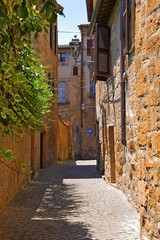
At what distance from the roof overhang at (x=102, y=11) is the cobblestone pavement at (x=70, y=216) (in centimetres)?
463

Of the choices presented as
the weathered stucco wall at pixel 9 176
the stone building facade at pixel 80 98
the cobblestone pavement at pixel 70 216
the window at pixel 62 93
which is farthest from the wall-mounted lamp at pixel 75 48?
the cobblestone pavement at pixel 70 216

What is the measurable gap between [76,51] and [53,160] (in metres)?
10.9

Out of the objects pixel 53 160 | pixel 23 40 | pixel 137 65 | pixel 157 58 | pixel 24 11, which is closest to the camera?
pixel 24 11

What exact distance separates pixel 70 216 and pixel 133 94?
2.50 meters

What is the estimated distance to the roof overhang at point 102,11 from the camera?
10008mm

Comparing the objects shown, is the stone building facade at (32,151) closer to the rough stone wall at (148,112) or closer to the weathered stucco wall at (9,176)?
the weathered stucco wall at (9,176)

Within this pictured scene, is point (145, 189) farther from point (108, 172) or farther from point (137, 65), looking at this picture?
point (108, 172)

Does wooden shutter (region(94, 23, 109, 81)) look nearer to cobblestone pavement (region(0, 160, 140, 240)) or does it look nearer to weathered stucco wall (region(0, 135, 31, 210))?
weathered stucco wall (region(0, 135, 31, 210))

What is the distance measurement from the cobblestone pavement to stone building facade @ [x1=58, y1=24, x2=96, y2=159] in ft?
63.0

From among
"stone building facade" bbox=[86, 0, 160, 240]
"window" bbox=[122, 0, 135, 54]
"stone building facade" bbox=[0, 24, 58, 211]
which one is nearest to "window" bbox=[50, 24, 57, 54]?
"stone building facade" bbox=[0, 24, 58, 211]

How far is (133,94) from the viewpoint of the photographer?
749cm

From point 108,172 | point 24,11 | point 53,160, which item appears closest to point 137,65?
point 24,11

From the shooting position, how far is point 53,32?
22.7 m

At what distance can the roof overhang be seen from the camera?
1001 cm
